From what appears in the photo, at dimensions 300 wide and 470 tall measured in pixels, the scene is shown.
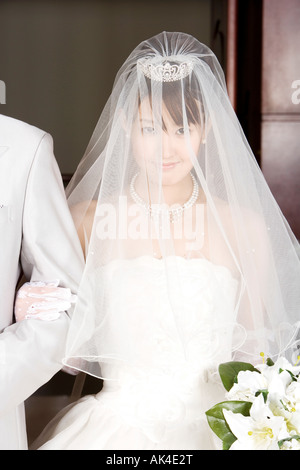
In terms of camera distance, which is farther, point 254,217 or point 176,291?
point 254,217

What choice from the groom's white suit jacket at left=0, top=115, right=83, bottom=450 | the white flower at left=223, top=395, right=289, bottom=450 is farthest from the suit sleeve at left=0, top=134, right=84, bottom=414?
the white flower at left=223, top=395, right=289, bottom=450

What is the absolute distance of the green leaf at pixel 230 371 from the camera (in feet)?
4.92

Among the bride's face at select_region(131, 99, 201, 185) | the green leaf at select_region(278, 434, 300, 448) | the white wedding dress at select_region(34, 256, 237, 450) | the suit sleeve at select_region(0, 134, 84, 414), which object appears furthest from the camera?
the bride's face at select_region(131, 99, 201, 185)

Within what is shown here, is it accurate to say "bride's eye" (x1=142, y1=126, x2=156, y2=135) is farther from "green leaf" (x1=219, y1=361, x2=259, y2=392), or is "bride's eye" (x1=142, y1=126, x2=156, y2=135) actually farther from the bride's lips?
"green leaf" (x1=219, y1=361, x2=259, y2=392)

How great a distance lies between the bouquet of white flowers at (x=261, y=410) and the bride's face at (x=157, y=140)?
550mm

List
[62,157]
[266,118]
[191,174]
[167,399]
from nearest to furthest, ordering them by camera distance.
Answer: [167,399]
[191,174]
[266,118]
[62,157]

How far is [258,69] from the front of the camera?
2.63 m

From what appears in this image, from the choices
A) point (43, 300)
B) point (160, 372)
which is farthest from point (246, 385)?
point (43, 300)

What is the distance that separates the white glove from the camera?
1.51 m

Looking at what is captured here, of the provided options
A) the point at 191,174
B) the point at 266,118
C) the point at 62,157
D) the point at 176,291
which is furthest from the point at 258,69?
the point at 62,157

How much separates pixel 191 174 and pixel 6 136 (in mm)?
535

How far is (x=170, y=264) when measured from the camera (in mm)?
1607

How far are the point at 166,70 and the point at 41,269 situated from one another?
0.58 metres
